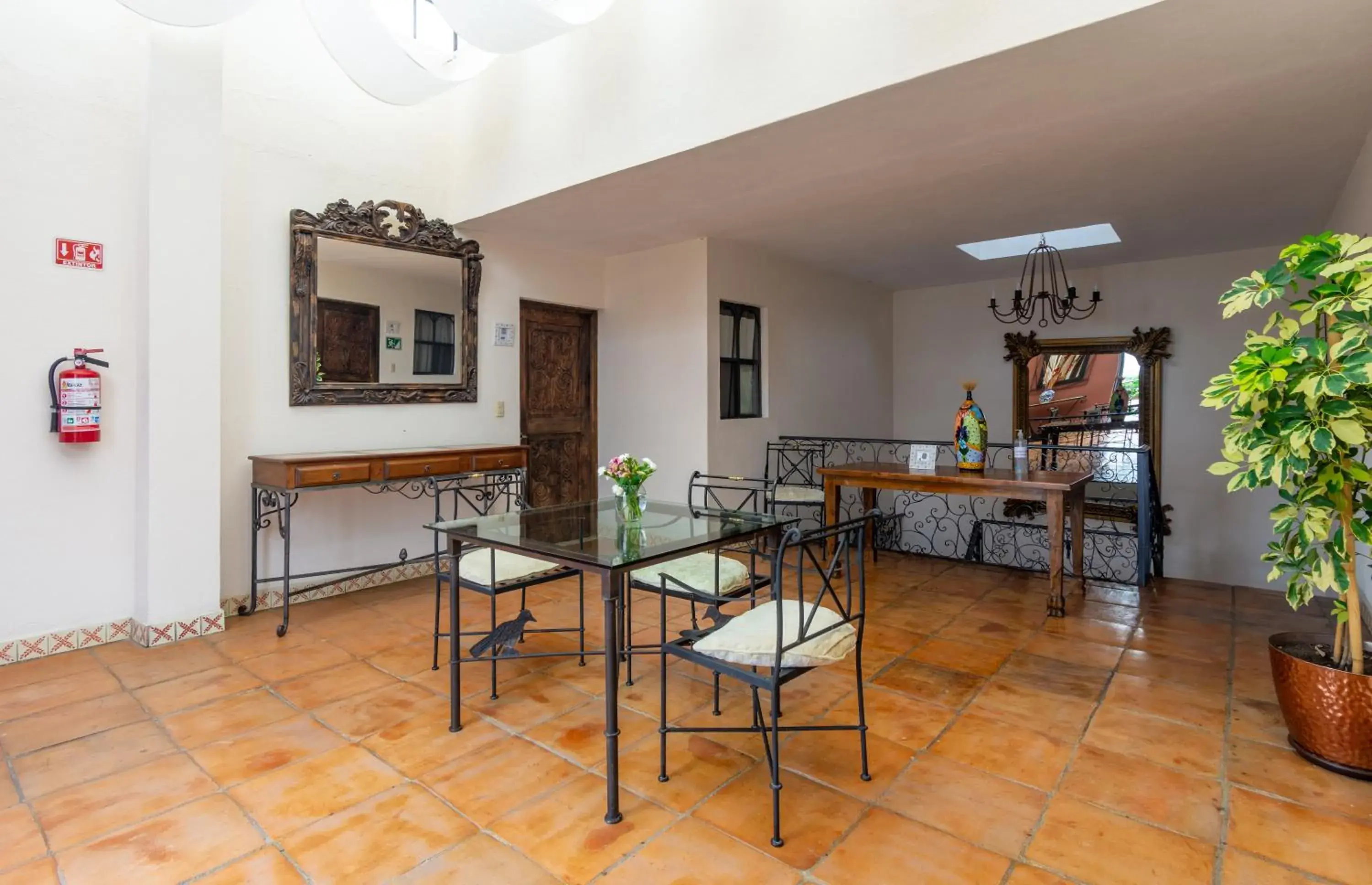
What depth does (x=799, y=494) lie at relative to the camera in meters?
4.95

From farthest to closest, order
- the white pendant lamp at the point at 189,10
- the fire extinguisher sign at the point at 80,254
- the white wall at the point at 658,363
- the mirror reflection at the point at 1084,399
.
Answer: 1. the mirror reflection at the point at 1084,399
2. the white wall at the point at 658,363
3. the fire extinguisher sign at the point at 80,254
4. the white pendant lamp at the point at 189,10

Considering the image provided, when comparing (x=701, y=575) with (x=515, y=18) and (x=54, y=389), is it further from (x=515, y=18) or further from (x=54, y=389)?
(x=54, y=389)

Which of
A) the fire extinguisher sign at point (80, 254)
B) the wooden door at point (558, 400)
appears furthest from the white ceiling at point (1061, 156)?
the fire extinguisher sign at point (80, 254)

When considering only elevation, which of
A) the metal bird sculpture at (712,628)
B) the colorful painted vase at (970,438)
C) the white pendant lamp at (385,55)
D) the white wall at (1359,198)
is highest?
the white pendant lamp at (385,55)

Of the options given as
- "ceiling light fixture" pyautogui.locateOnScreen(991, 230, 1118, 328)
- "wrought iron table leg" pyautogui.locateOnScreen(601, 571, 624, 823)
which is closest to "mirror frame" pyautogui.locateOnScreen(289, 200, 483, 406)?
"wrought iron table leg" pyautogui.locateOnScreen(601, 571, 624, 823)

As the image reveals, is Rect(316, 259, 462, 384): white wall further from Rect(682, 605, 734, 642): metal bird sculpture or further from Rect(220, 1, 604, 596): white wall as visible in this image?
Rect(682, 605, 734, 642): metal bird sculpture

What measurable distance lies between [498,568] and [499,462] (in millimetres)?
1712

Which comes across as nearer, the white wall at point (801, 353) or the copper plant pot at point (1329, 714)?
the copper plant pot at point (1329, 714)

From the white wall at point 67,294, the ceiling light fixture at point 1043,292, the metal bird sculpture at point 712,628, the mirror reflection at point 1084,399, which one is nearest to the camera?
the metal bird sculpture at point 712,628

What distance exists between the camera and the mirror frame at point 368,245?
3957 mm

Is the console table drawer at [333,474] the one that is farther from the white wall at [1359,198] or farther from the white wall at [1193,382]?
the white wall at [1193,382]

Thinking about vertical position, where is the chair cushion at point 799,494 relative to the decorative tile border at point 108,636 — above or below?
above

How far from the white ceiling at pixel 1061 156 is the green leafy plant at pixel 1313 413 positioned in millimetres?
896

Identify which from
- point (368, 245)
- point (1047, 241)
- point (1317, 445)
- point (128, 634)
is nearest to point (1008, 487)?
point (1317, 445)
